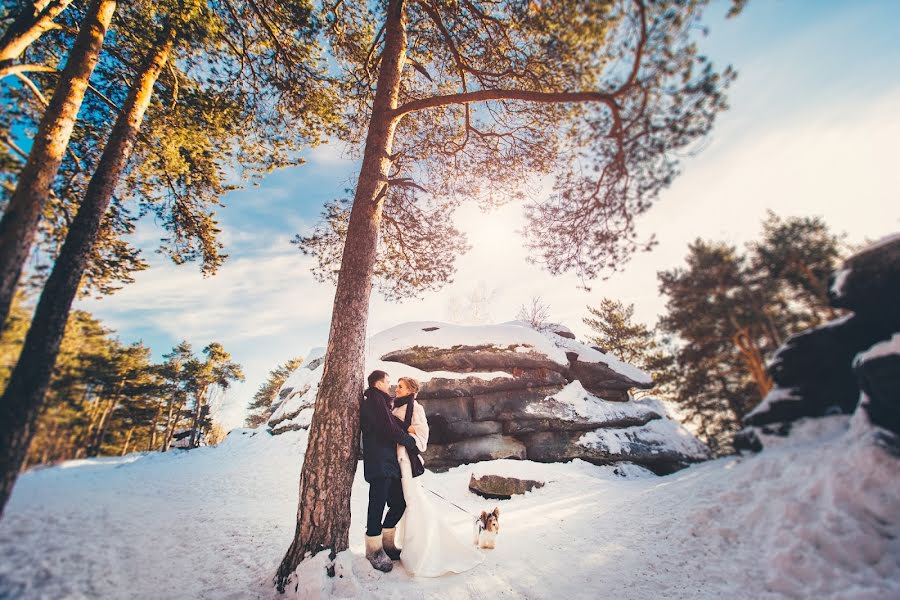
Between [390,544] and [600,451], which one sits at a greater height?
[390,544]

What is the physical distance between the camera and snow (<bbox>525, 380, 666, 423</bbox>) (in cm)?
1130

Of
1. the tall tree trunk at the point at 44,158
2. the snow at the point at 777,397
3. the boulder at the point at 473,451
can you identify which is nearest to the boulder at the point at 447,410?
the boulder at the point at 473,451

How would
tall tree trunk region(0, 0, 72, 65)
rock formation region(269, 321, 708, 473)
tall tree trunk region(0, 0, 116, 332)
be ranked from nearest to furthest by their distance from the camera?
tall tree trunk region(0, 0, 116, 332), tall tree trunk region(0, 0, 72, 65), rock formation region(269, 321, 708, 473)

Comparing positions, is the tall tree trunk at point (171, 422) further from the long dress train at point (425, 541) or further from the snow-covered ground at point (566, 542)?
A: the long dress train at point (425, 541)

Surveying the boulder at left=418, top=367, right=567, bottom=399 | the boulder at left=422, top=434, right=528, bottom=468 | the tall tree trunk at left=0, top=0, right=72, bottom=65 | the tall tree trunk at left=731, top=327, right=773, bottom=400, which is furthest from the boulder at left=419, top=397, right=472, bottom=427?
the tall tree trunk at left=731, top=327, right=773, bottom=400

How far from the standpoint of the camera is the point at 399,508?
3.95 meters

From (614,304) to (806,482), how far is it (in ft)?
77.7

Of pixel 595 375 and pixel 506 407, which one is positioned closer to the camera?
pixel 506 407

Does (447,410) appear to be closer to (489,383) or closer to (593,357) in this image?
(489,383)

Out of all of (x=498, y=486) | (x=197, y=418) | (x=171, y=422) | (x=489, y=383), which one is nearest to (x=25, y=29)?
(x=498, y=486)

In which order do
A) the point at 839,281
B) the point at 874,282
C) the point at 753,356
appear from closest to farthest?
the point at 874,282 < the point at 839,281 < the point at 753,356

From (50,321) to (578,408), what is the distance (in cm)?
1282

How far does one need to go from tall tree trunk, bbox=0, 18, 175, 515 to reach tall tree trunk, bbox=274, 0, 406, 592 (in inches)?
85.3

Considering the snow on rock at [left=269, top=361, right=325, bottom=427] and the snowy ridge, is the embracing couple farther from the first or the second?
the snowy ridge
